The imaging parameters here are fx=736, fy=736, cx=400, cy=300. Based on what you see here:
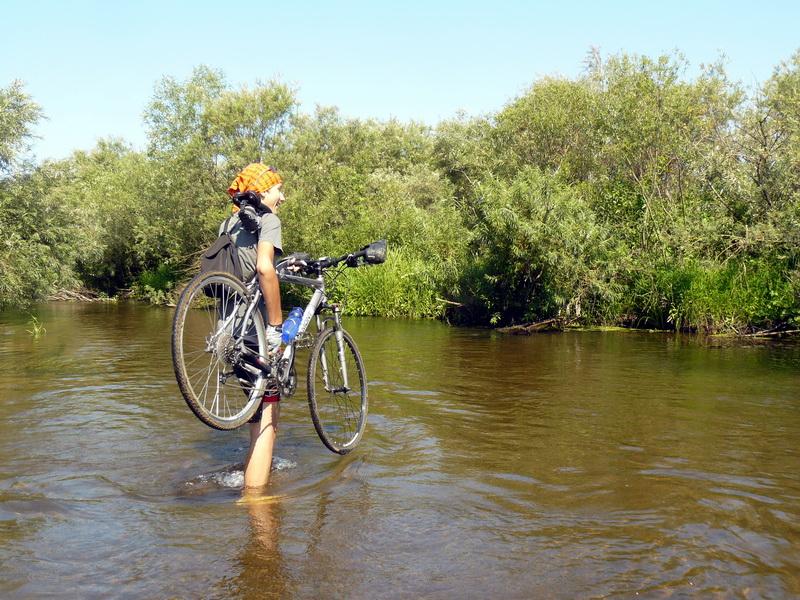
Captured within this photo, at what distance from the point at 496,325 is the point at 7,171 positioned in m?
14.2

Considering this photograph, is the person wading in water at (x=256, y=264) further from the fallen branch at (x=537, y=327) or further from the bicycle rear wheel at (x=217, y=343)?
the fallen branch at (x=537, y=327)

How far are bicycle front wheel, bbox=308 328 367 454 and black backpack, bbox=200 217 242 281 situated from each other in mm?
939

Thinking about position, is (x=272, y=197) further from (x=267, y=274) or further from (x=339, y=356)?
(x=339, y=356)

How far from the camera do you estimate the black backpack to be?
521 centimetres

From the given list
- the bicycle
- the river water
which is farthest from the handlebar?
the river water

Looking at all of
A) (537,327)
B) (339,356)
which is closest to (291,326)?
(339,356)

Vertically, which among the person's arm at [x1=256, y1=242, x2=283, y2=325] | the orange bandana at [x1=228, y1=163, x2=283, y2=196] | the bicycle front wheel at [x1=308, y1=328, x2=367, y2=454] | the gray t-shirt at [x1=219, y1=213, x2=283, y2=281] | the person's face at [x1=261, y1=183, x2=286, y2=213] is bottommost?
the bicycle front wheel at [x1=308, y1=328, x2=367, y2=454]

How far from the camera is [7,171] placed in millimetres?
20391

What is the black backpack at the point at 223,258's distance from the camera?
5.21 m

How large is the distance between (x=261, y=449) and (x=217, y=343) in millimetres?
976

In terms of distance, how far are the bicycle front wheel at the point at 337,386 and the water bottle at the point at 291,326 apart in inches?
11.0

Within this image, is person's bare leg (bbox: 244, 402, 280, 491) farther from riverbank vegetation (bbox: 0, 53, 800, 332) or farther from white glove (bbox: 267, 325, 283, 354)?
riverbank vegetation (bbox: 0, 53, 800, 332)

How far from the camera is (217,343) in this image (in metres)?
4.86

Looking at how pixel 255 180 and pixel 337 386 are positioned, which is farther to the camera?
pixel 337 386
